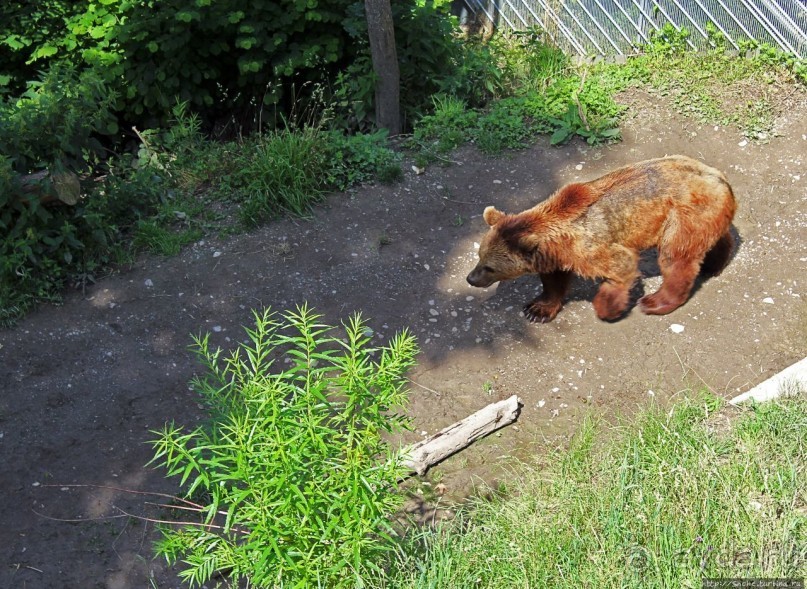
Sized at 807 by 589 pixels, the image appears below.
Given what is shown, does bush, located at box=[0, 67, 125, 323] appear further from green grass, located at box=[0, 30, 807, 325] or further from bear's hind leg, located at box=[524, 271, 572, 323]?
bear's hind leg, located at box=[524, 271, 572, 323]

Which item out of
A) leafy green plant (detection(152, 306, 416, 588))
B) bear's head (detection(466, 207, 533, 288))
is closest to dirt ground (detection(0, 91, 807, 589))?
bear's head (detection(466, 207, 533, 288))

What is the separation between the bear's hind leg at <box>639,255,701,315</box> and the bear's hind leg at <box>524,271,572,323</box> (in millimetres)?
576

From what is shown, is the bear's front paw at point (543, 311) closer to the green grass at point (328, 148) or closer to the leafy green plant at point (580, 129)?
the green grass at point (328, 148)

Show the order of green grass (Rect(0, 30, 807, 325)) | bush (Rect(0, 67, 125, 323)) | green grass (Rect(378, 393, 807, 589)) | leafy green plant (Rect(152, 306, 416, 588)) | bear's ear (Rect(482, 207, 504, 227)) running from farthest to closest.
A: 1. green grass (Rect(0, 30, 807, 325))
2. bush (Rect(0, 67, 125, 323))
3. bear's ear (Rect(482, 207, 504, 227))
4. green grass (Rect(378, 393, 807, 589))
5. leafy green plant (Rect(152, 306, 416, 588))

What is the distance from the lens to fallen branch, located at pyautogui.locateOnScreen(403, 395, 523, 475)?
17.0 feet

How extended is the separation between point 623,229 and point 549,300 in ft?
2.49

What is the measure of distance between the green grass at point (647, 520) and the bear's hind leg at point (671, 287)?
1412 mm

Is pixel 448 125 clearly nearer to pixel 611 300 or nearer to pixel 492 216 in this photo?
pixel 492 216

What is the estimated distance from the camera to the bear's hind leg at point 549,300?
6230 millimetres

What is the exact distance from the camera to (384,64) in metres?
7.96

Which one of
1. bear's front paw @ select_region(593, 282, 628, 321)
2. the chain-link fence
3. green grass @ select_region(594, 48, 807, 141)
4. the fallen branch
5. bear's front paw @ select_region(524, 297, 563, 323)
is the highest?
the chain-link fence

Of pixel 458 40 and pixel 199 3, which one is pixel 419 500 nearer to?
pixel 199 3

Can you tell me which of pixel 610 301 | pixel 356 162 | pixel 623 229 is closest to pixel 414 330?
pixel 610 301

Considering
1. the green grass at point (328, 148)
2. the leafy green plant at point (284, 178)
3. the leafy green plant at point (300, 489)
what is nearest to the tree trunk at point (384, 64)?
the green grass at point (328, 148)
